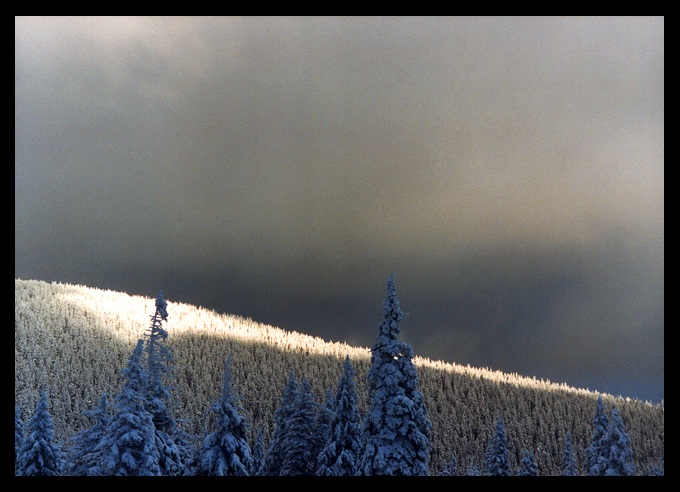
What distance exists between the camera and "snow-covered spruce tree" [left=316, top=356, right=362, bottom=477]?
115ft

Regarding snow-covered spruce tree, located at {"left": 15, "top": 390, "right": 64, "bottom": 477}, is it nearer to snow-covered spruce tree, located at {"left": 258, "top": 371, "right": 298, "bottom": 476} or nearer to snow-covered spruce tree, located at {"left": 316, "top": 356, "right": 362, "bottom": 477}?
snow-covered spruce tree, located at {"left": 258, "top": 371, "right": 298, "bottom": 476}

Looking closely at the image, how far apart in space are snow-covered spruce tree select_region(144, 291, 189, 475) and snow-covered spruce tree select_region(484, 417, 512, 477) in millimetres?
19383

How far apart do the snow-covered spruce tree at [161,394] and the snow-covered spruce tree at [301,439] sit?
6.13 meters

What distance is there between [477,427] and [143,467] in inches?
2639

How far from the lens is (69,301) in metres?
106

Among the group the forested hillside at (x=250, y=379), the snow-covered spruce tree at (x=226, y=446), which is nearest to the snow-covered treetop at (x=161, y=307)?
the snow-covered spruce tree at (x=226, y=446)

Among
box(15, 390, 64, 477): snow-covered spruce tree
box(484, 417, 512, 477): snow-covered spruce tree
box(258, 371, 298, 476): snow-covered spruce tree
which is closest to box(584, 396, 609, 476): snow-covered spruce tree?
box(484, 417, 512, 477): snow-covered spruce tree

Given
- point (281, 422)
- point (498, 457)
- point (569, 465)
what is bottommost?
point (569, 465)

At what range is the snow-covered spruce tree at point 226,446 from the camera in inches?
1320

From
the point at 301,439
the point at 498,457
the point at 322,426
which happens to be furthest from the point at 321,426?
the point at 498,457

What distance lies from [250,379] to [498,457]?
182 ft

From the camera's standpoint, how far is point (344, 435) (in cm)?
3531

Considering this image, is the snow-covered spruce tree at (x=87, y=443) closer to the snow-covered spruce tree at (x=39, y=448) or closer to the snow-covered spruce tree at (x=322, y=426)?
the snow-covered spruce tree at (x=39, y=448)

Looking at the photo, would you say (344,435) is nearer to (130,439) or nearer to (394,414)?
(394,414)
